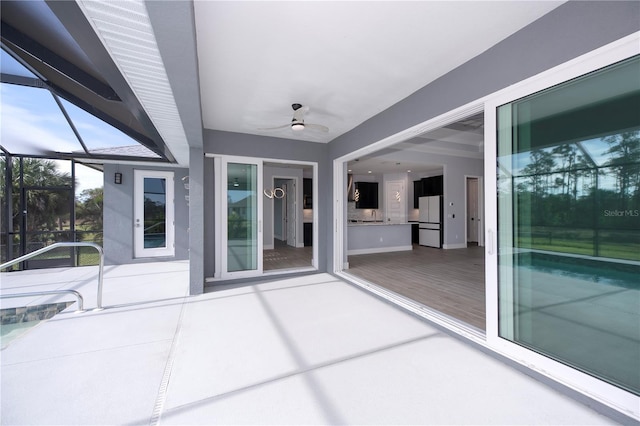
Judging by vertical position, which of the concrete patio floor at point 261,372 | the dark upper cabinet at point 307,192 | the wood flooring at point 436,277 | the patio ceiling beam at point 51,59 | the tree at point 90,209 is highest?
the patio ceiling beam at point 51,59

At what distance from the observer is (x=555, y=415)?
1.62 m

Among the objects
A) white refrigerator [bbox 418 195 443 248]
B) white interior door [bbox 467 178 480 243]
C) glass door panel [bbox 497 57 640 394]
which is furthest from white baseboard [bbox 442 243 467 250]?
glass door panel [bbox 497 57 640 394]

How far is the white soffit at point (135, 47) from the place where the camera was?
1513mm

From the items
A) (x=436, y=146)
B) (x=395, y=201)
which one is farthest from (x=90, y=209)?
(x=395, y=201)

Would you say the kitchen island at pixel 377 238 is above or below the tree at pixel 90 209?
below

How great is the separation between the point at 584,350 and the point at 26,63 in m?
6.25

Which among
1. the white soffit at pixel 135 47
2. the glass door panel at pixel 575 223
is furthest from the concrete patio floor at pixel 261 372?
the white soffit at pixel 135 47

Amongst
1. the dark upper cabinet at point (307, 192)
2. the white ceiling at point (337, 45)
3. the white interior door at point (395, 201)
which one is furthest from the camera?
the white interior door at point (395, 201)

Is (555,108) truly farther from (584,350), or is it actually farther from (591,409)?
(591,409)

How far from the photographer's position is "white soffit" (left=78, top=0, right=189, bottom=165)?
1513mm

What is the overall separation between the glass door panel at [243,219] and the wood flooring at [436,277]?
1941 mm

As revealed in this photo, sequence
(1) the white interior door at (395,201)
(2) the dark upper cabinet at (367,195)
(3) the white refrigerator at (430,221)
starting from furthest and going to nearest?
1. (2) the dark upper cabinet at (367,195)
2. (1) the white interior door at (395,201)
3. (3) the white refrigerator at (430,221)

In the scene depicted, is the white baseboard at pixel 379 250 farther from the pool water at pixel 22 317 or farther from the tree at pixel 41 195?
the tree at pixel 41 195

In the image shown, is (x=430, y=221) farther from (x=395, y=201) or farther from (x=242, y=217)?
(x=242, y=217)
